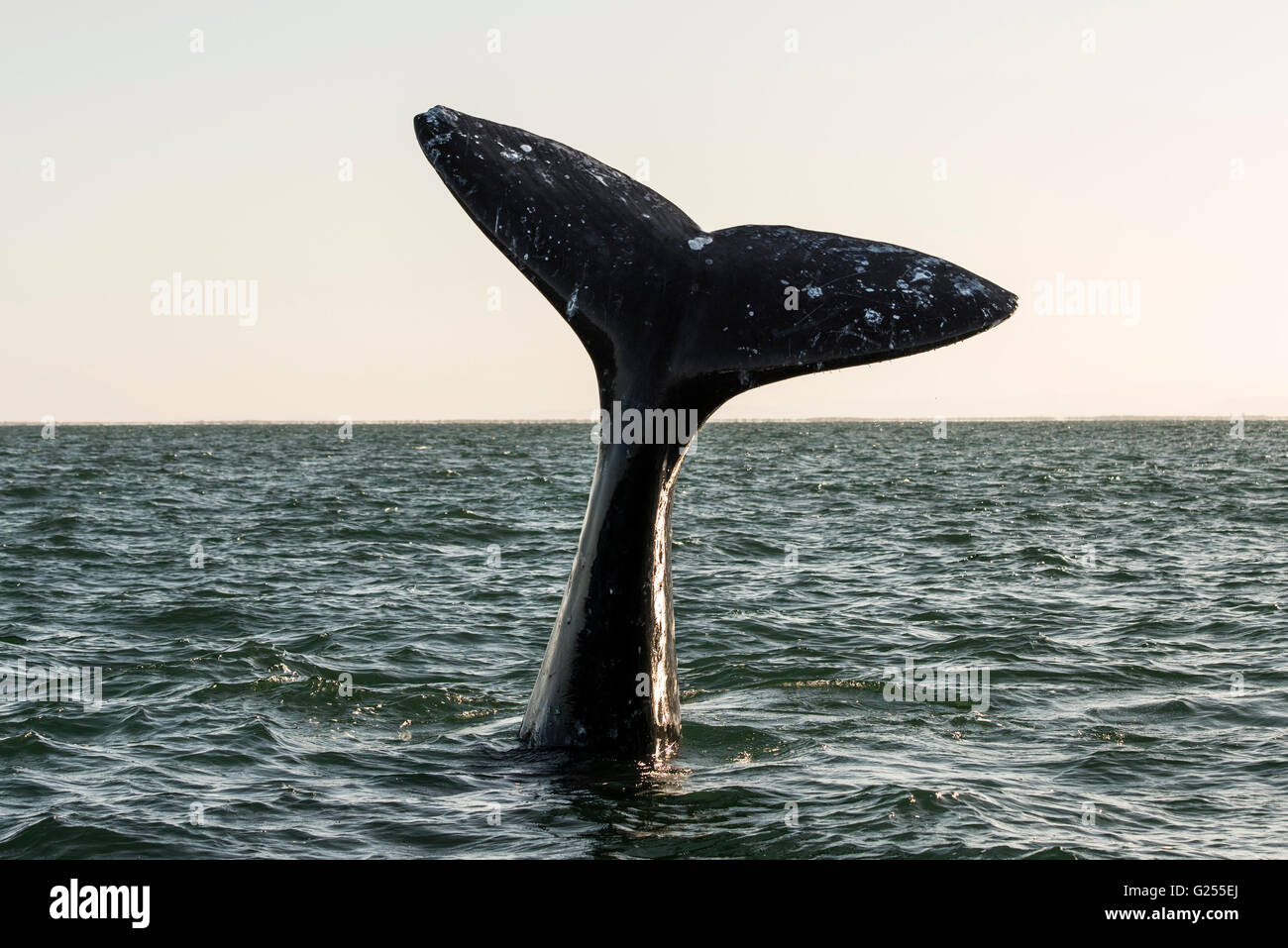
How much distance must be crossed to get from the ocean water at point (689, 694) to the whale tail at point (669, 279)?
2181 millimetres

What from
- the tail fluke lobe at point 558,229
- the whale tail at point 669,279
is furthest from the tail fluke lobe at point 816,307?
the tail fluke lobe at point 558,229

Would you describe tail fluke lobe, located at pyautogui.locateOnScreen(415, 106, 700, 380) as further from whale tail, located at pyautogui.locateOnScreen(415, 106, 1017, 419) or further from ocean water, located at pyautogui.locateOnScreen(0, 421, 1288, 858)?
ocean water, located at pyautogui.locateOnScreen(0, 421, 1288, 858)

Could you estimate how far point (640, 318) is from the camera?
292 inches

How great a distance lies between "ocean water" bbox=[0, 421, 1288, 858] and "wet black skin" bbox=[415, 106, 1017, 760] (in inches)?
24.1

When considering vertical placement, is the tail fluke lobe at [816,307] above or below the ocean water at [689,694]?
above

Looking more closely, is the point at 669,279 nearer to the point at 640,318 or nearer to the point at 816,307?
the point at 640,318

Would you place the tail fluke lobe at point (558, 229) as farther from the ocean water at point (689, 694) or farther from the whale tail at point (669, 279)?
the ocean water at point (689, 694)

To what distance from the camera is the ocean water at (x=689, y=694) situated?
7.34 meters

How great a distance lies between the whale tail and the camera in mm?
7102

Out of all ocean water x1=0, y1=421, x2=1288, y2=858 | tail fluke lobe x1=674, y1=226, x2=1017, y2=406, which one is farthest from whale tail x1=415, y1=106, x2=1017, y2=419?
ocean water x1=0, y1=421, x2=1288, y2=858

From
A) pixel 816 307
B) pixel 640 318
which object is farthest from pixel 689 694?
pixel 816 307

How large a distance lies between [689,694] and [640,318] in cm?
435

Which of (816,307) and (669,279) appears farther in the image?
(669,279)
